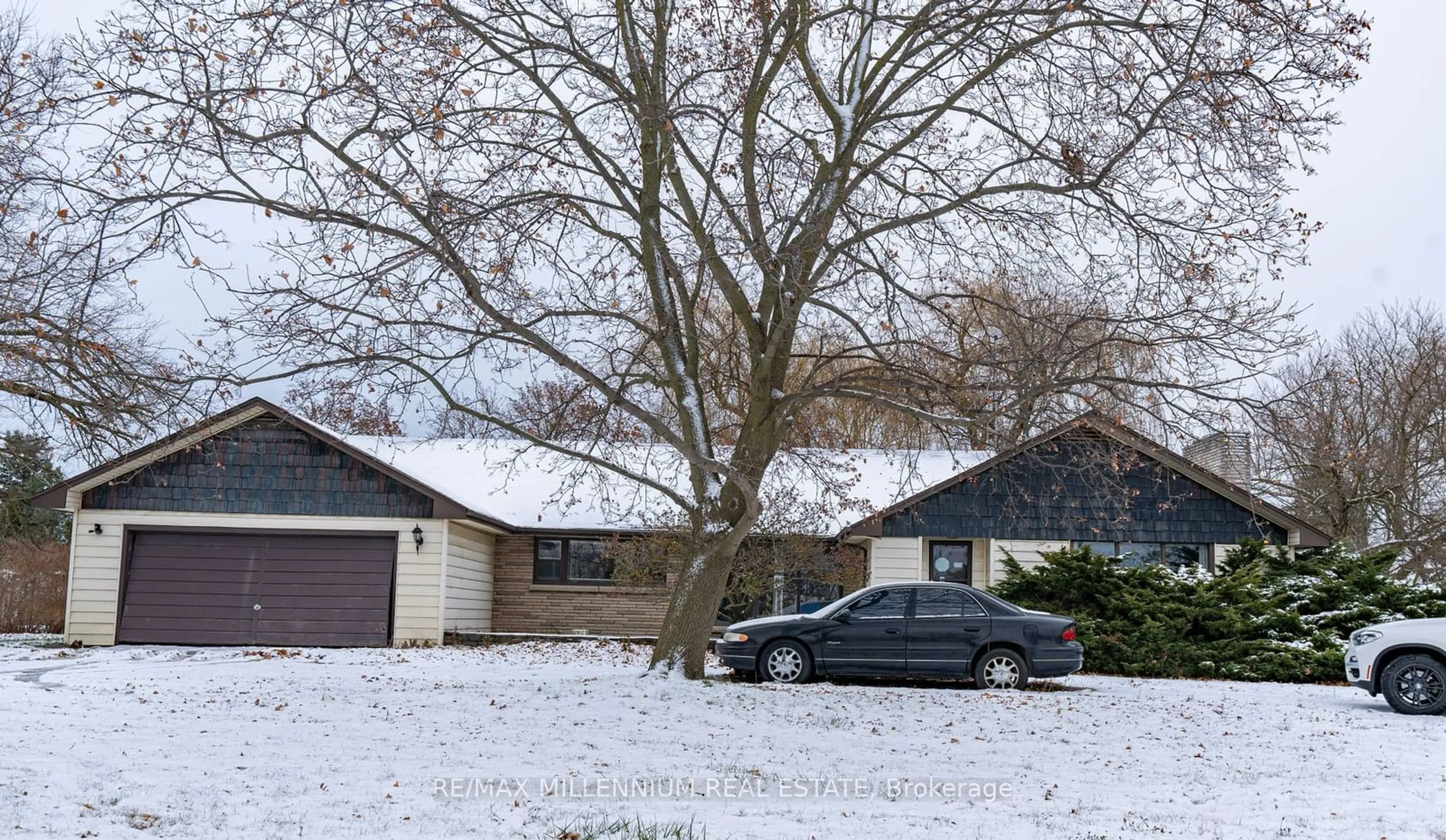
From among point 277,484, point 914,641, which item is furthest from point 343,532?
point 914,641

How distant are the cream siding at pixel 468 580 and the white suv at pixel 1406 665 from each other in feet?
50.4

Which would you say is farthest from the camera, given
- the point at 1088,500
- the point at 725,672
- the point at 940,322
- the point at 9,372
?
the point at 1088,500

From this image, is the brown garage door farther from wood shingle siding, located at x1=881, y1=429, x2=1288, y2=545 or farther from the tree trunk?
wood shingle siding, located at x1=881, y1=429, x2=1288, y2=545

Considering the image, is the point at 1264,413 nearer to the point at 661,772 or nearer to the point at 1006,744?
the point at 1006,744

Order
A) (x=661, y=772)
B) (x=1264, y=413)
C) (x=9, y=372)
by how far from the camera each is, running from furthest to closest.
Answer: (x=1264, y=413) < (x=9, y=372) < (x=661, y=772)

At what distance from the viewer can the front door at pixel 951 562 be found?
75.6ft

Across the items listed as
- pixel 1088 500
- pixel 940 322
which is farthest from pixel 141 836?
pixel 1088 500

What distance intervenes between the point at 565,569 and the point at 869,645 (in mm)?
11150

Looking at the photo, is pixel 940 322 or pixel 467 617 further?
pixel 467 617

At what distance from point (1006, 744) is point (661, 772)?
12.3 feet

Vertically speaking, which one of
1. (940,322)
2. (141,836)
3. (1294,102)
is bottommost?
(141,836)

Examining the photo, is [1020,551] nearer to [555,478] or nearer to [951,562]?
[951,562]

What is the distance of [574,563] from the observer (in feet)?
84.4

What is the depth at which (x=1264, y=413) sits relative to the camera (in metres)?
11.5
